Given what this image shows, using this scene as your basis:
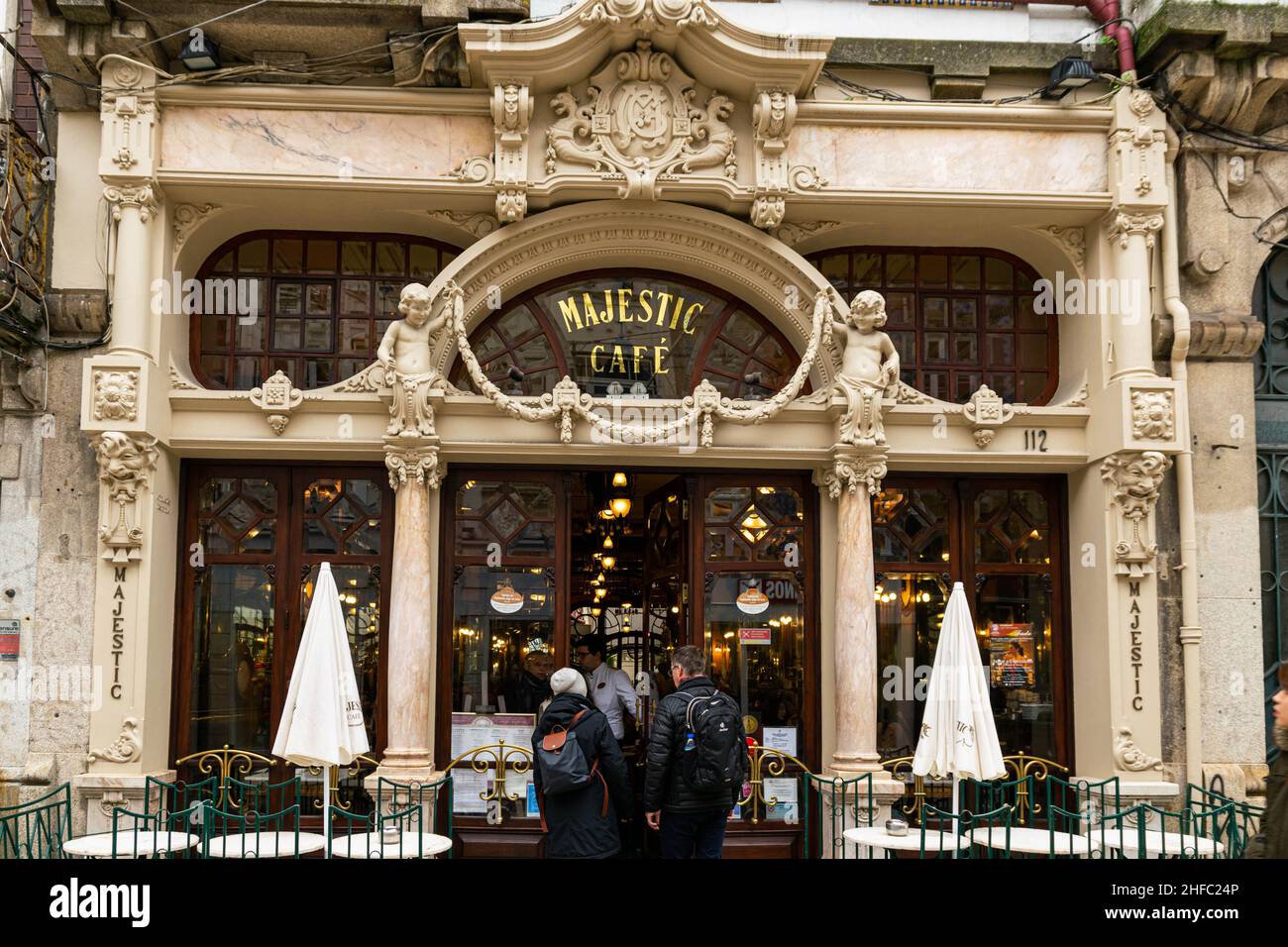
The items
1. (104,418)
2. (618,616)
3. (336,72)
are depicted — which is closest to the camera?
(104,418)

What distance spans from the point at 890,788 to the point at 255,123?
7561mm

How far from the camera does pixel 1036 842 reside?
7.55 m

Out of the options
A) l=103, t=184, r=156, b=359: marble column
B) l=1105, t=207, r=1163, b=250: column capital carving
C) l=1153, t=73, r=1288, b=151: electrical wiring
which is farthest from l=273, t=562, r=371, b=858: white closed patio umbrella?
l=1153, t=73, r=1288, b=151: electrical wiring

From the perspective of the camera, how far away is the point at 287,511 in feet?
33.5

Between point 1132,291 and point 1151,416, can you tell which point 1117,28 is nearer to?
point 1132,291

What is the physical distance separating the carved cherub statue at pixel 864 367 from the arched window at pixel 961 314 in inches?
32.8

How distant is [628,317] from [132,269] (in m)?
4.20

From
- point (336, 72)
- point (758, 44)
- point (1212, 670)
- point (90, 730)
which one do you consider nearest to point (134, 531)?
point (90, 730)

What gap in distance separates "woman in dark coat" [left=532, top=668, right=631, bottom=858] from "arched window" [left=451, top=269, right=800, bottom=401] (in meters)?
3.95

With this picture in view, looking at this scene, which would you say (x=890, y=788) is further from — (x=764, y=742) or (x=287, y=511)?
(x=287, y=511)

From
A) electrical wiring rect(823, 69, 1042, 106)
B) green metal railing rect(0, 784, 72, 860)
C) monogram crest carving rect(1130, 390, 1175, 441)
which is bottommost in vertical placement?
green metal railing rect(0, 784, 72, 860)

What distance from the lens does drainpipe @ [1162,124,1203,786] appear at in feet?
Result: 31.8

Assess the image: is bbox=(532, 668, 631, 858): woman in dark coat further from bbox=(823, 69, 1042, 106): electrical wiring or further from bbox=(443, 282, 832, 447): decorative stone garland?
bbox=(823, 69, 1042, 106): electrical wiring

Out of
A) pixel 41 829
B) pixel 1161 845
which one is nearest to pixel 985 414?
pixel 1161 845
